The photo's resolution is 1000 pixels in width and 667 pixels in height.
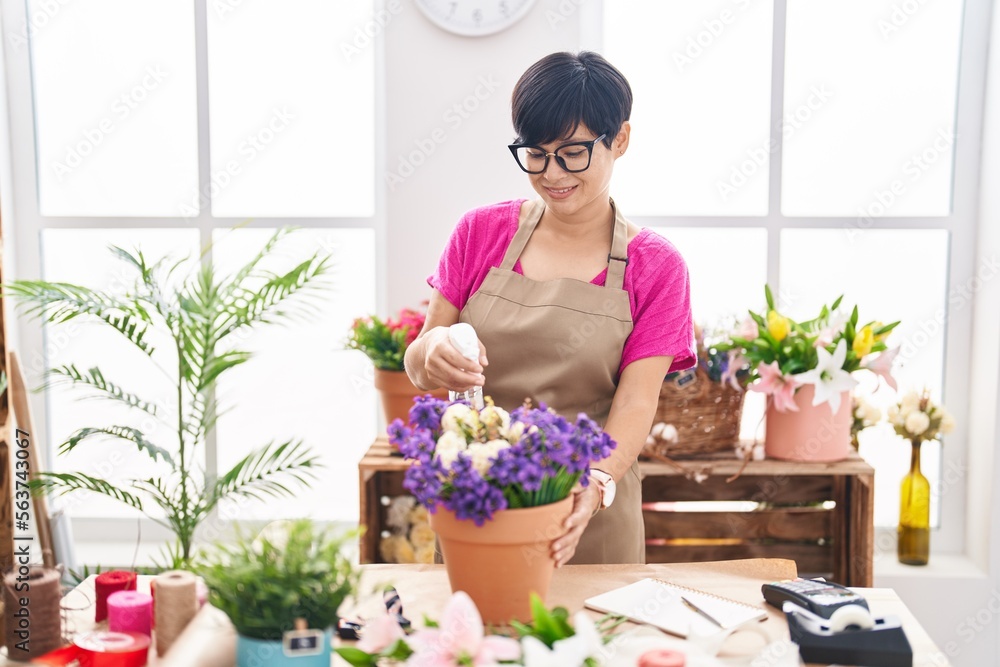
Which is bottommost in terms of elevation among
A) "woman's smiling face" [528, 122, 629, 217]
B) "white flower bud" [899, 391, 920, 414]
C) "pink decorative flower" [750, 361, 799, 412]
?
"white flower bud" [899, 391, 920, 414]

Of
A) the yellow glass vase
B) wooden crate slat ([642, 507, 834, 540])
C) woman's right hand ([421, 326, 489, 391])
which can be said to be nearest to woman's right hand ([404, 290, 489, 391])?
woman's right hand ([421, 326, 489, 391])

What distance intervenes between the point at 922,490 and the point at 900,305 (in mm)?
638

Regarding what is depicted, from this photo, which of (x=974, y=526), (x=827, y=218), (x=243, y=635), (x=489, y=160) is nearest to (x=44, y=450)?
(x=489, y=160)

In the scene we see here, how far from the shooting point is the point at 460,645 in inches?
42.3

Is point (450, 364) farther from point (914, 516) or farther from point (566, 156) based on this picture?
point (914, 516)

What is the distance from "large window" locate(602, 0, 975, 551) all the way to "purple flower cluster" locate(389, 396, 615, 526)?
1971 mm

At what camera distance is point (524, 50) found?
116 inches

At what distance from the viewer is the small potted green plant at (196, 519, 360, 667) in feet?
3.59

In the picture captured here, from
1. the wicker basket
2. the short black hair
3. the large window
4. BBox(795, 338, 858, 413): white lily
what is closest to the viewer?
the short black hair

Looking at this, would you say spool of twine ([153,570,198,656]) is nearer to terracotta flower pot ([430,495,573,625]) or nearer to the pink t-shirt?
terracotta flower pot ([430,495,573,625])

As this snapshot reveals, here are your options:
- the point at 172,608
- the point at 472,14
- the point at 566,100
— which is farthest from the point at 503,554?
the point at 472,14

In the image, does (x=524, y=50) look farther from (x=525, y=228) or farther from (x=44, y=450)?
(x=44, y=450)

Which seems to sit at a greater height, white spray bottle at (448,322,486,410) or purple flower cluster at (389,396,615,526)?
white spray bottle at (448,322,486,410)

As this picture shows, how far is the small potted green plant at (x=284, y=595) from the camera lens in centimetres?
109
